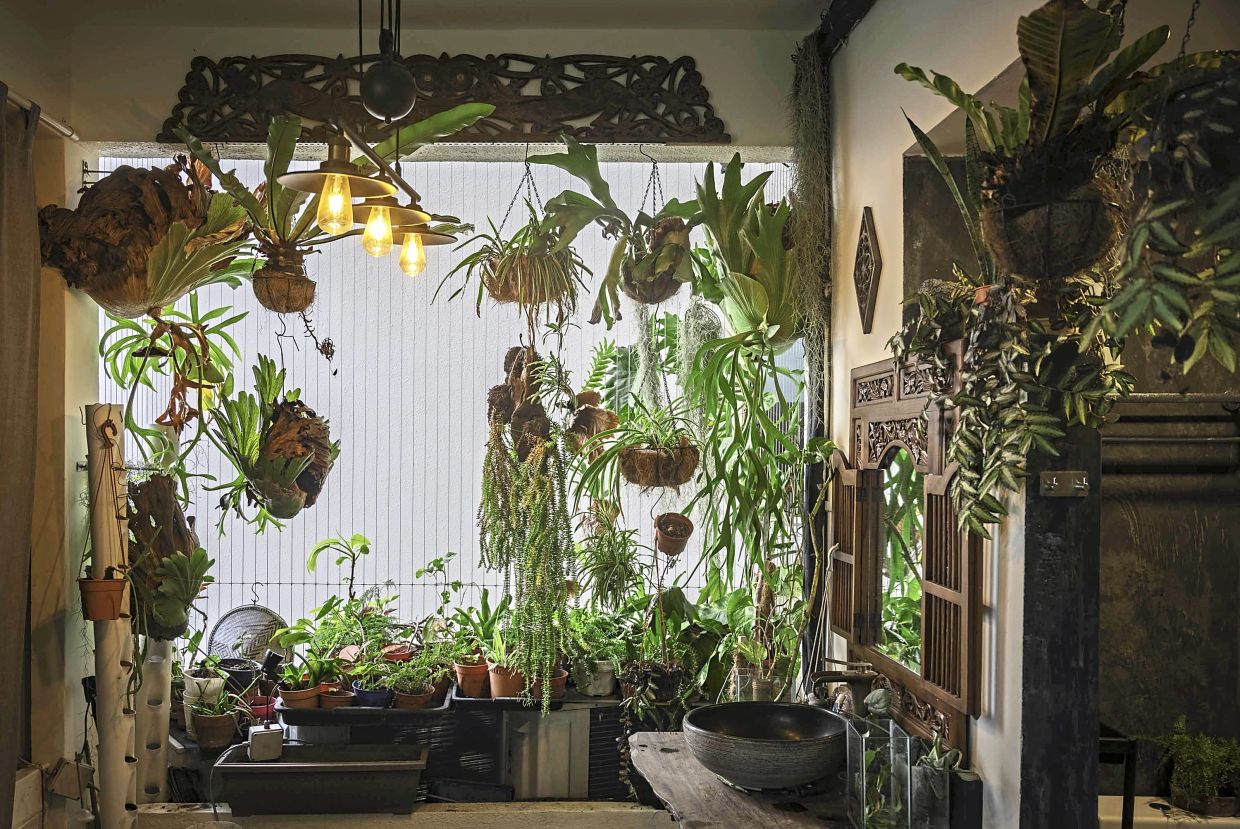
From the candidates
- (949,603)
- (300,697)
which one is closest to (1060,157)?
(949,603)

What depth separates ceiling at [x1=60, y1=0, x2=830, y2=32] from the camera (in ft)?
12.1

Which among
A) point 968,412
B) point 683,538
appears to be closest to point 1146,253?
point 968,412

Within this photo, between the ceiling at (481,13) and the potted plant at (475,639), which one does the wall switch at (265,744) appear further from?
the ceiling at (481,13)

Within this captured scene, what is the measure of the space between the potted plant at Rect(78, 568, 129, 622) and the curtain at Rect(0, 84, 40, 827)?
22cm

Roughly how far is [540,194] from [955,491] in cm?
258

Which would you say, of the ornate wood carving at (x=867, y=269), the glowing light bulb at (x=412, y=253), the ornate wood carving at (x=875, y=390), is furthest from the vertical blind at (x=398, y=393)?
the glowing light bulb at (x=412, y=253)

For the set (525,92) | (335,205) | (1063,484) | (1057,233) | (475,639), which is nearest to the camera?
(1057,233)

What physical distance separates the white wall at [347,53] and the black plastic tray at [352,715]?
7.77 ft

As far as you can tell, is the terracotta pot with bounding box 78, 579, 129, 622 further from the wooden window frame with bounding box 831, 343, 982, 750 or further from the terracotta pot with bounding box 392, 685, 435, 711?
the wooden window frame with bounding box 831, 343, 982, 750

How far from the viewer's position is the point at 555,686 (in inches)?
155

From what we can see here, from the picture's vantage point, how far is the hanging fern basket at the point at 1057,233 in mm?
1796

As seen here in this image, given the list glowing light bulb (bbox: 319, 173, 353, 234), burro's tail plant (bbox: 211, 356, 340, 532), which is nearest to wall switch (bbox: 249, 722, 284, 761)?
burro's tail plant (bbox: 211, 356, 340, 532)

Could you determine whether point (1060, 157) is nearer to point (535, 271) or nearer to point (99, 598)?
point (535, 271)

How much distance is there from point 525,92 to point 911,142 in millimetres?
1671
